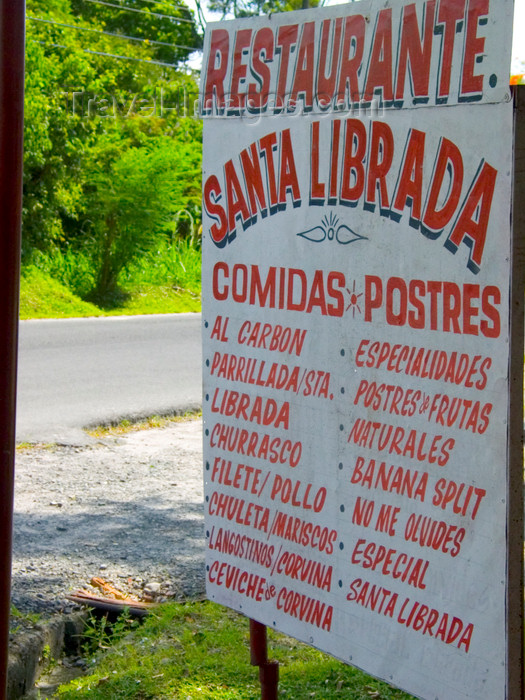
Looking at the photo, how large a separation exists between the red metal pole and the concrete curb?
5.09 feet

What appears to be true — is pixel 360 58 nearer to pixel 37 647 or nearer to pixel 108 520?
pixel 37 647

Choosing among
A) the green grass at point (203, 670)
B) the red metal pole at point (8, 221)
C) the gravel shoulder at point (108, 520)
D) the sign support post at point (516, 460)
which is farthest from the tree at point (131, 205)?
the sign support post at point (516, 460)

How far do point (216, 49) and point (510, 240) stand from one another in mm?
1411

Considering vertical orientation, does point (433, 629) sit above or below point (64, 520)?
above

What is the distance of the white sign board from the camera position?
2.32 meters

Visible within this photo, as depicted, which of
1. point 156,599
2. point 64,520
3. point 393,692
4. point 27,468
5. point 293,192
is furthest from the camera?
point 27,468

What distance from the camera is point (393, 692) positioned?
3449mm

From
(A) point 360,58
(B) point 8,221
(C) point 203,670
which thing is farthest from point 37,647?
(A) point 360,58

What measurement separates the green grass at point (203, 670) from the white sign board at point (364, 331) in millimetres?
537

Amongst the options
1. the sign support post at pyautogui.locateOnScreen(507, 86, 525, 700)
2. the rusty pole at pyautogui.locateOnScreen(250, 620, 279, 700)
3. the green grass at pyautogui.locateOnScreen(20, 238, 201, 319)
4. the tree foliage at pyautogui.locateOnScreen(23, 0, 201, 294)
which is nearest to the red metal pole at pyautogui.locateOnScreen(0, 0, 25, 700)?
the rusty pole at pyautogui.locateOnScreen(250, 620, 279, 700)

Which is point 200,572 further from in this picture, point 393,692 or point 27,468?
point 27,468

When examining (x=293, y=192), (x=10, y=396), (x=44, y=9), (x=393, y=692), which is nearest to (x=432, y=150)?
(x=293, y=192)

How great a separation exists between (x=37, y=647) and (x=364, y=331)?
2.24 metres

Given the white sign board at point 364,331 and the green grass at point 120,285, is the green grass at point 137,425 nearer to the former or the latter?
the white sign board at point 364,331
